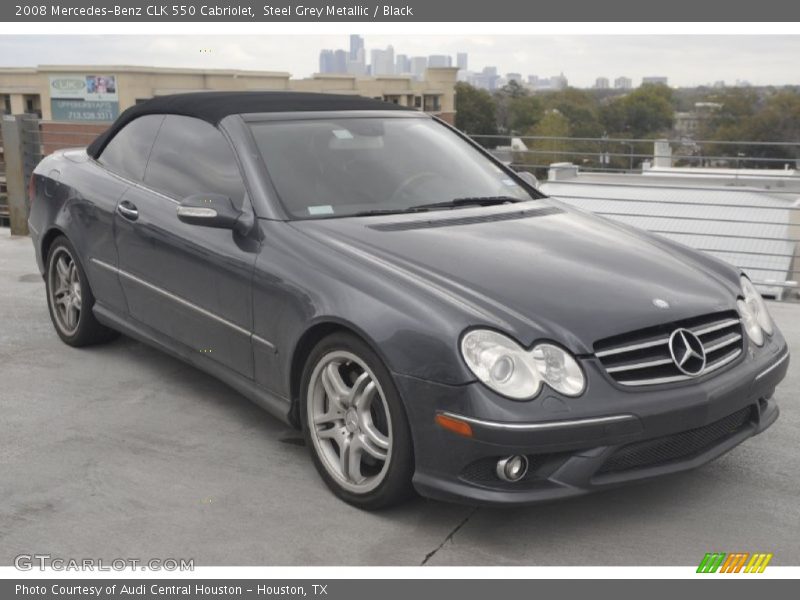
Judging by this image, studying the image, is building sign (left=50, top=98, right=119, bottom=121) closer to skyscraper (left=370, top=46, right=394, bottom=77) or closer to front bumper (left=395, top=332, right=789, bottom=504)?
skyscraper (left=370, top=46, right=394, bottom=77)

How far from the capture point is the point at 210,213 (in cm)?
433

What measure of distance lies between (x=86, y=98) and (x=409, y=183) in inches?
2824

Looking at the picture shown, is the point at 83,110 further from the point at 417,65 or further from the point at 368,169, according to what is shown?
the point at 368,169

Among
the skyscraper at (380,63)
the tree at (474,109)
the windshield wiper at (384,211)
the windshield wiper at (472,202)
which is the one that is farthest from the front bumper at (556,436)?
the tree at (474,109)

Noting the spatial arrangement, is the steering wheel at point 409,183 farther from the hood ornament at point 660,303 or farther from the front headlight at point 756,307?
the front headlight at point 756,307

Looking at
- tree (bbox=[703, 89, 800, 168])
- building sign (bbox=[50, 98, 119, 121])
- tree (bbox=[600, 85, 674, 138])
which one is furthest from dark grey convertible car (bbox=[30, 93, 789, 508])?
tree (bbox=[600, 85, 674, 138])

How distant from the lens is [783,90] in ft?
245

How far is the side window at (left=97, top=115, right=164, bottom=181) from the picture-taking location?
545cm

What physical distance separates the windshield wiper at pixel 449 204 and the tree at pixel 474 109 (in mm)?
108420

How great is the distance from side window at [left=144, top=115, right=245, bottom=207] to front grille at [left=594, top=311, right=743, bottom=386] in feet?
6.16

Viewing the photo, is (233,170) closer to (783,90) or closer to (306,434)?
(306,434)

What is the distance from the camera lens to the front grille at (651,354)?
3545mm

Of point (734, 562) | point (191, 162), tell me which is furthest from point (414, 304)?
point (191, 162)

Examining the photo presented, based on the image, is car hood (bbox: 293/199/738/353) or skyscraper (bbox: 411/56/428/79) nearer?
car hood (bbox: 293/199/738/353)
